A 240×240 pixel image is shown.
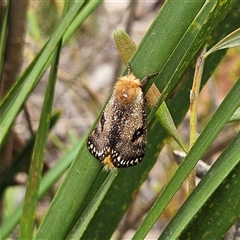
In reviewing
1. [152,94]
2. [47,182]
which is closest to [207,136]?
[152,94]

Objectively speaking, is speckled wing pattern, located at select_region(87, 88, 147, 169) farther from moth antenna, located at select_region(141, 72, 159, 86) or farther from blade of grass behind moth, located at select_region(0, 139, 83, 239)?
blade of grass behind moth, located at select_region(0, 139, 83, 239)

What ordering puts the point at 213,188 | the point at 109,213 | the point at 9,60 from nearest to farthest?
the point at 213,188 → the point at 109,213 → the point at 9,60

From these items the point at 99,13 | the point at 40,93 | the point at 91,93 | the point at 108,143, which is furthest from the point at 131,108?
the point at 40,93

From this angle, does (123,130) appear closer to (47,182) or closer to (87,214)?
(87,214)

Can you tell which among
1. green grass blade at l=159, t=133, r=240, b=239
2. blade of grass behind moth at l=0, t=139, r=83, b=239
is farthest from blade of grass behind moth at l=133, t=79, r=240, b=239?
blade of grass behind moth at l=0, t=139, r=83, b=239

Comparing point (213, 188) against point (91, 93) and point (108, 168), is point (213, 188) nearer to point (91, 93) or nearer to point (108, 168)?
point (108, 168)

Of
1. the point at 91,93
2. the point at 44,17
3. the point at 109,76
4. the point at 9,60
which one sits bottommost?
the point at 9,60

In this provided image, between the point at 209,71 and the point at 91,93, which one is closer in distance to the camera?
the point at 209,71


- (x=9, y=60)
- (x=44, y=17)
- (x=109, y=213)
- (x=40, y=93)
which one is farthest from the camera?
(x=40, y=93)

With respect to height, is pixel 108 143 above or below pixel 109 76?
below
